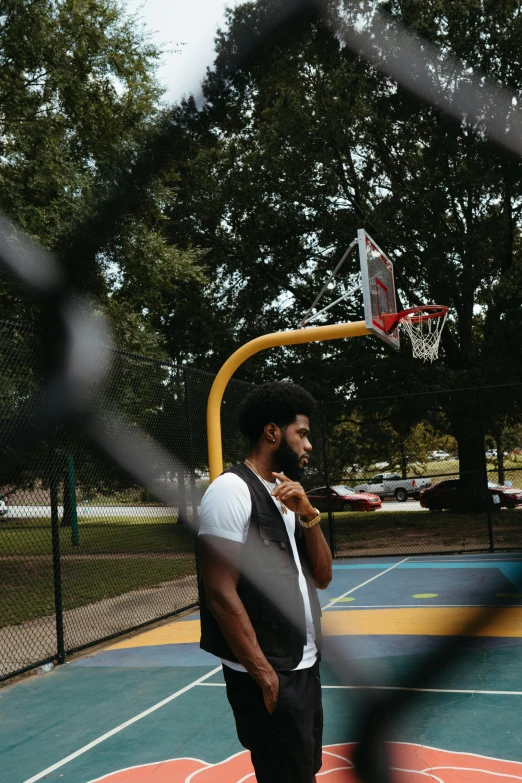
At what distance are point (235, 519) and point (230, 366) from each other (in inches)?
230

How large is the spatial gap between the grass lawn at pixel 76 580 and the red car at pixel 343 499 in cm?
269

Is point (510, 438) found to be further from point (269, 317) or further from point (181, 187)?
point (181, 187)

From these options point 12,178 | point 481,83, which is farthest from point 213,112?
point 12,178

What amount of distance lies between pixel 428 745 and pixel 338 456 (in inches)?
401

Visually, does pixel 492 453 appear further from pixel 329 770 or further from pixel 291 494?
pixel 291 494

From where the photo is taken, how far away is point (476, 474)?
1402cm

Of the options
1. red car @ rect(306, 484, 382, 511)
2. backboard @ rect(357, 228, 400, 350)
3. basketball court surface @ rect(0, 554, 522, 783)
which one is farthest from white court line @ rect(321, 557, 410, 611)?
backboard @ rect(357, 228, 400, 350)

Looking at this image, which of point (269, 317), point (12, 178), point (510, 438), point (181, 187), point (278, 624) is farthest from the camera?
point (269, 317)

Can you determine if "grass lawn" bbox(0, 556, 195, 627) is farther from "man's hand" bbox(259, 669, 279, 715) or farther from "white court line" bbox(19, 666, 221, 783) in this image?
"man's hand" bbox(259, 669, 279, 715)

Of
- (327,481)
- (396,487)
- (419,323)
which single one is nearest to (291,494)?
(419,323)

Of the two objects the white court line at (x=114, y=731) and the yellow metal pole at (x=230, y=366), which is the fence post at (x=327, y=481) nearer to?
the yellow metal pole at (x=230, y=366)

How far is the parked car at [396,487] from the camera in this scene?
14.7 m

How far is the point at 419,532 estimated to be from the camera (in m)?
15.8

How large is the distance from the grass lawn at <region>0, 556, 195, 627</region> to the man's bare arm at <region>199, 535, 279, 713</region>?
814 centimetres
